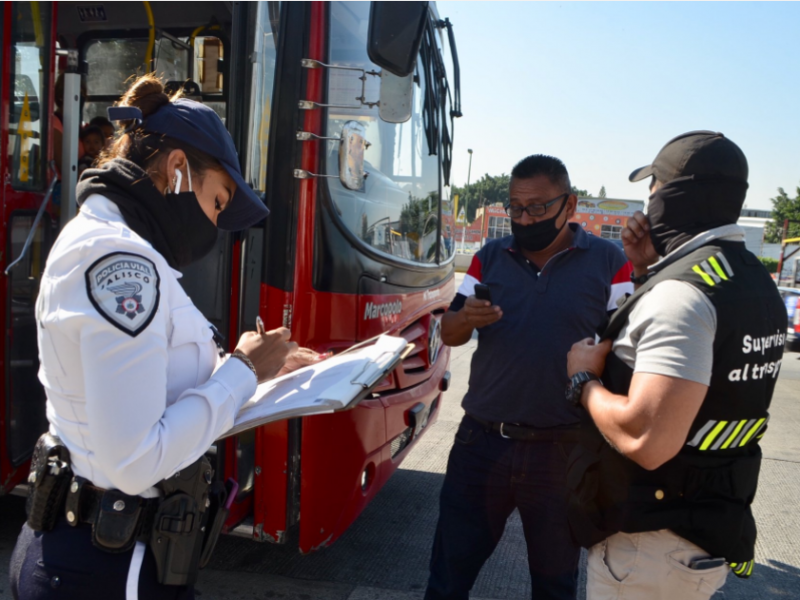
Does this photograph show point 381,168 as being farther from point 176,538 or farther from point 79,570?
point 79,570

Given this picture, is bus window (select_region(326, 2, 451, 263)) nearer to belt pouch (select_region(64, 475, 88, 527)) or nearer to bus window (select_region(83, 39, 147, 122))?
belt pouch (select_region(64, 475, 88, 527))

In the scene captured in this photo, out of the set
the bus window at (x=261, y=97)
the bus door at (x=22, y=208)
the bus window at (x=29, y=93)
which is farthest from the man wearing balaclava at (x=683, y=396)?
the bus window at (x=29, y=93)

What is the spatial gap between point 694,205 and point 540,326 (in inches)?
33.9

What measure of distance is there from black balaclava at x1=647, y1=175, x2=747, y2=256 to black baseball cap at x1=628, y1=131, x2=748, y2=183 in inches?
0.6

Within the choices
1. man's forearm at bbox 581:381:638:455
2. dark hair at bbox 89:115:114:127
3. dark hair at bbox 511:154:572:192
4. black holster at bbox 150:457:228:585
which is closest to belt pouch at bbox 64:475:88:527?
black holster at bbox 150:457:228:585

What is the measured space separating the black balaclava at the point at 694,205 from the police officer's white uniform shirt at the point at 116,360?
121 cm

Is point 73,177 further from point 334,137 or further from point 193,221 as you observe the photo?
point 193,221

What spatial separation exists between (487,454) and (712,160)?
128 centimetres

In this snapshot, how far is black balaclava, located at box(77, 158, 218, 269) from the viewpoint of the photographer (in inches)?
54.1

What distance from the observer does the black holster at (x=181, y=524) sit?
1401mm

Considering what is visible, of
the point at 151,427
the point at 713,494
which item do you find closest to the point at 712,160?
the point at 713,494

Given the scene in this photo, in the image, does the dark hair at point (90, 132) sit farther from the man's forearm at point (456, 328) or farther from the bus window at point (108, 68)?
the man's forearm at point (456, 328)

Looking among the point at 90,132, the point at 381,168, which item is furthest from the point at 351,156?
the point at 90,132

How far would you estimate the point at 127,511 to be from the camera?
1.35 metres
